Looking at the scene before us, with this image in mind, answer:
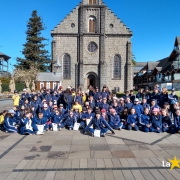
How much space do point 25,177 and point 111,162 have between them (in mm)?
2167

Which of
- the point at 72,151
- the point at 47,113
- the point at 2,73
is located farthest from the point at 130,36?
the point at 72,151

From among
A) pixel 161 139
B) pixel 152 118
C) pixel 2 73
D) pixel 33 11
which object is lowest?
pixel 161 139

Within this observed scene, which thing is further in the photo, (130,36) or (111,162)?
(130,36)

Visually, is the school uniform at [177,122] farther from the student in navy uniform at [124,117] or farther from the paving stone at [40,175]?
the paving stone at [40,175]

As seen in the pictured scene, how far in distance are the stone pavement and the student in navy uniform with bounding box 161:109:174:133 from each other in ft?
1.82

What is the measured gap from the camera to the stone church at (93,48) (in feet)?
119

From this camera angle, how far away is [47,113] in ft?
32.0

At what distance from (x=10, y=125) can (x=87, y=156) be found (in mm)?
4612

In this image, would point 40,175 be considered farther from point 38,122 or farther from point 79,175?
point 38,122

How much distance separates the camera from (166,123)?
9016 millimetres

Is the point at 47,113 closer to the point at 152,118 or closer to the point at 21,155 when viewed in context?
the point at 21,155

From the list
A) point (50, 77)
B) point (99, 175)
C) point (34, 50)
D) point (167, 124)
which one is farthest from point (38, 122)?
point (34, 50)

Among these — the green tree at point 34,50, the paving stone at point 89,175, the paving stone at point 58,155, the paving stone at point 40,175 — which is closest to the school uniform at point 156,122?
the paving stone at point 58,155

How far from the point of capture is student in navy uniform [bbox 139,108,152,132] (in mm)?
8911
